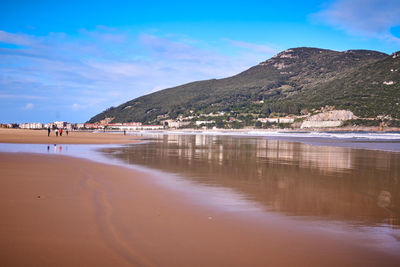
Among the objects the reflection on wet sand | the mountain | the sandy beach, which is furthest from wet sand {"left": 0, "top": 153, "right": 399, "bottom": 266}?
the mountain

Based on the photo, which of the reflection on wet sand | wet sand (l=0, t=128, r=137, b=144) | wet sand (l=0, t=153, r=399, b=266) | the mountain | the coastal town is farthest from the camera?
the mountain

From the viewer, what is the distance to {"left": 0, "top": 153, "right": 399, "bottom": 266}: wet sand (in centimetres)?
432

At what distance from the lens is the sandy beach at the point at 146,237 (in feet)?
14.2

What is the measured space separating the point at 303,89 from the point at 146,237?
492 ft

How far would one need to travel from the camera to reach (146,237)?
16.6 ft

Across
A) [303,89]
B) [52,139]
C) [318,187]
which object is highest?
[303,89]

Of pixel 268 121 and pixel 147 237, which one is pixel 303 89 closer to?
pixel 268 121

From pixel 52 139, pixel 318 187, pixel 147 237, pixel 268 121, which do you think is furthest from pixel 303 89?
pixel 147 237

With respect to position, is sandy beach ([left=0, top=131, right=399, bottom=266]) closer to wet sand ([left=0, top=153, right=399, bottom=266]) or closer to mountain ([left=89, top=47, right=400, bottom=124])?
wet sand ([left=0, top=153, right=399, bottom=266])

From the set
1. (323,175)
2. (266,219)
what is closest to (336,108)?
(323,175)

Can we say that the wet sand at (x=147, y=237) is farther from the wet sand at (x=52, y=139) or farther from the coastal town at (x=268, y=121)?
the coastal town at (x=268, y=121)

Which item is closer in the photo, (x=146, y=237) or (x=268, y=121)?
(x=146, y=237)

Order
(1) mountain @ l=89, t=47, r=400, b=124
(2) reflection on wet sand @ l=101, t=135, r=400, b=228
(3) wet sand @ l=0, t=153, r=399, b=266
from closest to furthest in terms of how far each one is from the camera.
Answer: (3) wet sand @ l=0, t=153, r=399, b=266, (2) reflection on wet sand @ l=101, t=135, r=400, b=228, (1) mountain @ l=89, t=47, r=400, b=124

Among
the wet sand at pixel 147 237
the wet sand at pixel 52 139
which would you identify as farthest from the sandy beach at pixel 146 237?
the wet sand at pixel 52 139
